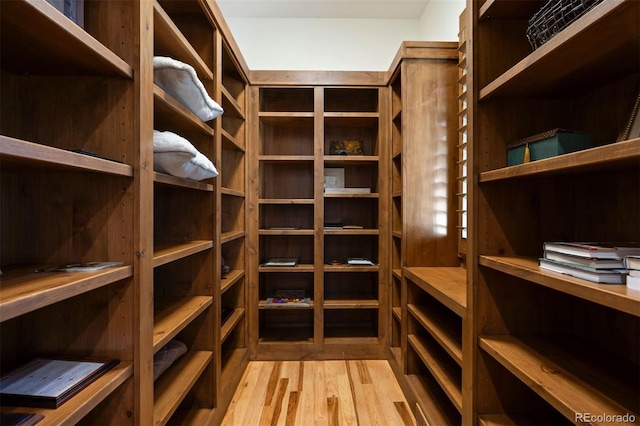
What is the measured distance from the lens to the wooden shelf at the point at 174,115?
1.20 m

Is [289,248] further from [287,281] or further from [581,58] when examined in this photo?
[581,58]

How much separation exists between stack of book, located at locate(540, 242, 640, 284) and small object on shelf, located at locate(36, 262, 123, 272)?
4.23 feet

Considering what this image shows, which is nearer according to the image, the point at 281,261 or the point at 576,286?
the point at 576,286

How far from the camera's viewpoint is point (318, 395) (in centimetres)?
205

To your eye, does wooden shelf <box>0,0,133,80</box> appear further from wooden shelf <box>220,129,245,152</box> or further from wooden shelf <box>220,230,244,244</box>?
wooden shelf <box>220,230,244,244</box>

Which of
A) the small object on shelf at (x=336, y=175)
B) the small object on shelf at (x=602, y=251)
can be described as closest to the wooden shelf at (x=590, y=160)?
the small object on shelf at (x=602, y=251)

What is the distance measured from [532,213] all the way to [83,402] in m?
1.55

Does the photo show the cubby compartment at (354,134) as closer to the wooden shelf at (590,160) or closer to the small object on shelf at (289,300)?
the small object on shelf at (289,300)

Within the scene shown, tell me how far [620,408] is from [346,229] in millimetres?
1891

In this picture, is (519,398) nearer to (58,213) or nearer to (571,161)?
(571,161)

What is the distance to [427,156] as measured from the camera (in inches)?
84.5

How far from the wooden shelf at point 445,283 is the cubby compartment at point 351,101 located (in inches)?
59.4

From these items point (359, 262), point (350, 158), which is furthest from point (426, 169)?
point (359, 262)

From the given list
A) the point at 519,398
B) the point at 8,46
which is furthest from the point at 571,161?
the point at 8,46
